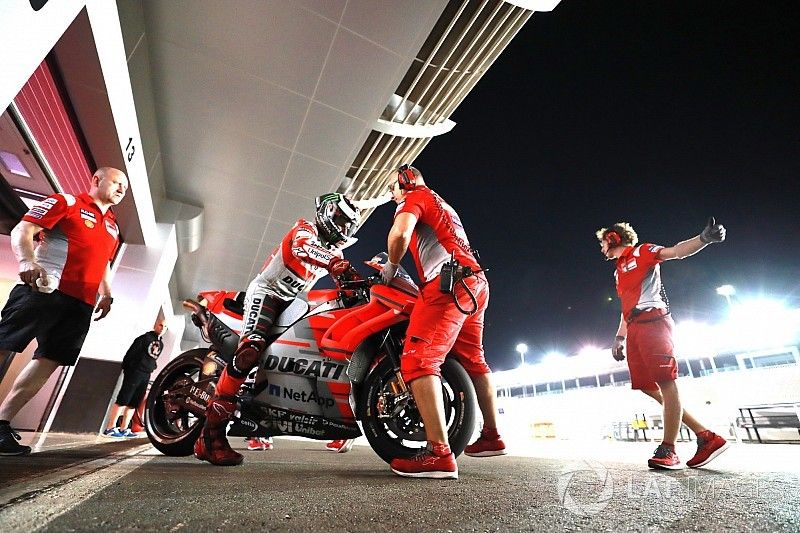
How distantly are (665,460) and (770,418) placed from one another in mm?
10269

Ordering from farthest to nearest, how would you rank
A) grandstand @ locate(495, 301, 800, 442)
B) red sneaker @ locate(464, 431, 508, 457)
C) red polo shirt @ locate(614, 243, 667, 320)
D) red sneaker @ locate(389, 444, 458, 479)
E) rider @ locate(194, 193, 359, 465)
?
1. grandstand @ locate(495, 301, 800, 442)
2. red polo shirt @ locate(614, 243, 667, 320)
3. red sneaker @ locate(464, 431, 508, 457)
4. rider @ locate(194, 193, 359, 465)
5. red sneaker @ locate(389, 444, 458, 479)

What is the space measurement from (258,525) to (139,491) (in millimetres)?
520

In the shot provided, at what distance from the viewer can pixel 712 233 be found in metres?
2.32

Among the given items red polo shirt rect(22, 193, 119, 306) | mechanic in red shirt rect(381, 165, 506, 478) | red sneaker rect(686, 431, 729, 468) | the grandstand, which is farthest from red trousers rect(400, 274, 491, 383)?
the grandstand

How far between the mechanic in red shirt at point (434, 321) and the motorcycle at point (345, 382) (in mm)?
183

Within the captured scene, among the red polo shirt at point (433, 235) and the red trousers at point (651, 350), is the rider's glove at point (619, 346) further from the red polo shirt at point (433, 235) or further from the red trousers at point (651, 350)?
the red polo shirt at point (433, 235)

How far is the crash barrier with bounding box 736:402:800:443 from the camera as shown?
7.83 metres

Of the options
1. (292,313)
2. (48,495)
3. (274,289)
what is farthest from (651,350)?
(48,495)

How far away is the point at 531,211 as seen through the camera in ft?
122

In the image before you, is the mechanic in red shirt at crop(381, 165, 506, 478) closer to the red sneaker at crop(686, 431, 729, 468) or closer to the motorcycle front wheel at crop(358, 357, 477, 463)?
the motorcycle front wheel at crop(358, 357, 477, 463)

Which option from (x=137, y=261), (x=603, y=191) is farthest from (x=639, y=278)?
(x=603, y=191)

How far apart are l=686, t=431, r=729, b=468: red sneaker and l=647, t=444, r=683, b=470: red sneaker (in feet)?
0.38

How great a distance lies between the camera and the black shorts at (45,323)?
209 cm

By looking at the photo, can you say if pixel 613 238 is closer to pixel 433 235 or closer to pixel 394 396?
pixel 433 235
